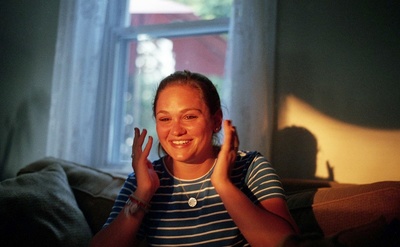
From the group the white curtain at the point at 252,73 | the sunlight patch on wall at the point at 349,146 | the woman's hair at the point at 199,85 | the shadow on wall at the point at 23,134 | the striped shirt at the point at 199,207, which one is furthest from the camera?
the shadow on wall at the point at 23,134

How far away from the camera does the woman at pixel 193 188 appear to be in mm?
1098

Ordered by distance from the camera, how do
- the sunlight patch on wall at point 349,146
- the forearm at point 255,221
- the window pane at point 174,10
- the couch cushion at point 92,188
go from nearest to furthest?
the forearm at point 255,221 < the couch cushion at point 92,188 < the sunlight patch on wall at point 349,146 < the window pane at point 174,10

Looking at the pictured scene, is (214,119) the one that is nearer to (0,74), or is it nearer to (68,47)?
(68,47)

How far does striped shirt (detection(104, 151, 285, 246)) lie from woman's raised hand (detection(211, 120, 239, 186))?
0.11 m

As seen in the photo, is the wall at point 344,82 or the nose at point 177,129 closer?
the nose at point 177,129

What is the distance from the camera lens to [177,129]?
1178 millimetres

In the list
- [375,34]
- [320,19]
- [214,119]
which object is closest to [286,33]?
[320,19]

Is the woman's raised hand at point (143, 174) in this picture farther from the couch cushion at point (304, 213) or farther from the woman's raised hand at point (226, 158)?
the couch cushion at point (304, 213)

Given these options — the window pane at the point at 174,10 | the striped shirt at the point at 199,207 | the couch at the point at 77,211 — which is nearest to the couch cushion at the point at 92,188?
the couch at the point at 77,211

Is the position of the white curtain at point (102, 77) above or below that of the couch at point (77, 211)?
above

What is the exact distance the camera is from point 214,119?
127 centimetres

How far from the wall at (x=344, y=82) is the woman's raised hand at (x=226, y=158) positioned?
3.18 ft

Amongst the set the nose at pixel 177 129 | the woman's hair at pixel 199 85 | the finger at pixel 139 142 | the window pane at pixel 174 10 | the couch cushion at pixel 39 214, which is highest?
the window pane at pixel 174 10

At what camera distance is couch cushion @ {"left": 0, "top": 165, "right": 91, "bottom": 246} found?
4.11 ft
